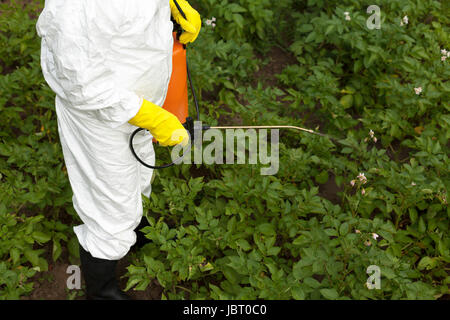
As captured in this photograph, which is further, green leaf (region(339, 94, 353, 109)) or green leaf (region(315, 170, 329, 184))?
green leaf (region(339, 94, 353, 109))

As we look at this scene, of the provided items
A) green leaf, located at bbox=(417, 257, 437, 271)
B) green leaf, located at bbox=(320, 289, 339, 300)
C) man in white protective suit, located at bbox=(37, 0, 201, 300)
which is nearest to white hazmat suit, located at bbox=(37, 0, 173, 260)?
man in white protective suit, located at bbox=(37, 0, 201, 300)

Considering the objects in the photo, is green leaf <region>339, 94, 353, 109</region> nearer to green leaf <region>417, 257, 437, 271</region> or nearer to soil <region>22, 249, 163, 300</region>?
green leaf <region>417, 257, 437, 271</region>

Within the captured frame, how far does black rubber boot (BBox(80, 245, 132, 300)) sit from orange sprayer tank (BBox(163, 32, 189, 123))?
83cm

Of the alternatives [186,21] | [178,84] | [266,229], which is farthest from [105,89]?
[266,229]

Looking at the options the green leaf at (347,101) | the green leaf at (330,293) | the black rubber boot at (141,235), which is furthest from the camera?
the green leaf at (347,101)

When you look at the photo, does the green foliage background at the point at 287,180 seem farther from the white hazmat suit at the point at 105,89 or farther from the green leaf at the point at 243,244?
the white hazmat suit at the point at 105,89

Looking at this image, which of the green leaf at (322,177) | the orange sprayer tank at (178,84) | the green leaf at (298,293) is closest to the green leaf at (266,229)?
the green leaf at (298,293)

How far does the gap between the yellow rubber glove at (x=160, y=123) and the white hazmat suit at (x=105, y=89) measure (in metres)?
0.05

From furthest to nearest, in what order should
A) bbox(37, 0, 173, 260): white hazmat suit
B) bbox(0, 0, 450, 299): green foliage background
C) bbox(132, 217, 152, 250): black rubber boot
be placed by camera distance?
bbox(132, 217, 152, 250): black rubber boot → bbox(0, 0, 450, 299): green foliage background → bbox(37, 0, 173, 260): white hazmat suit

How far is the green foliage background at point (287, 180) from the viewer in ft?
7.03

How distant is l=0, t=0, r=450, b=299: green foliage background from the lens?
214 centimetres

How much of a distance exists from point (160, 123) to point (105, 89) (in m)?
0.30

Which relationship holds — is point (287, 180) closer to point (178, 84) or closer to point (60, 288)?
point (178, 84)
